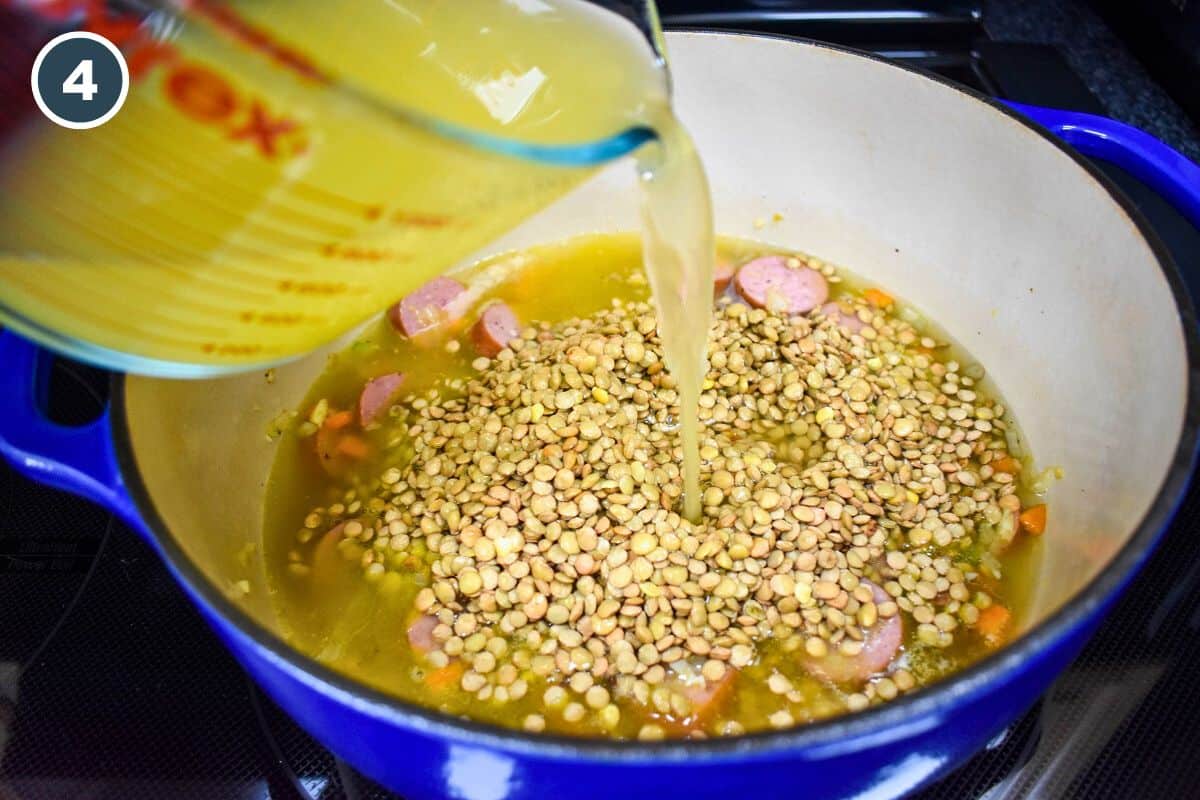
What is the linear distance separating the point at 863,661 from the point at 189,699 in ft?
2.15

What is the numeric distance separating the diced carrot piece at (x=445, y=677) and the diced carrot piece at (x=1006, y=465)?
2.11 feet

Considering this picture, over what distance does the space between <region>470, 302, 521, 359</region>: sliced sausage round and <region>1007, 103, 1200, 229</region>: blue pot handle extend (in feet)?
2.17

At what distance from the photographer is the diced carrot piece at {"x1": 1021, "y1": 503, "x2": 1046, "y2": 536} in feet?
3.65

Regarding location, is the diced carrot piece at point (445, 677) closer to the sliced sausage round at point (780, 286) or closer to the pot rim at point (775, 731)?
the pot rim at point (775, 731)

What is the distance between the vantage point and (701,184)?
3.06 ft

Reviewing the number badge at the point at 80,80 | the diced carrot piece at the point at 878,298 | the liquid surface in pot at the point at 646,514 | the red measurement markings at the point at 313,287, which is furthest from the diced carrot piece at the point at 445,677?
the diced carrot piece at the point at 878,298

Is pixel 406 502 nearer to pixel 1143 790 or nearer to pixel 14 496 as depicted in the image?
pixel 14 496

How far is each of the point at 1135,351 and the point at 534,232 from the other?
2.63ft

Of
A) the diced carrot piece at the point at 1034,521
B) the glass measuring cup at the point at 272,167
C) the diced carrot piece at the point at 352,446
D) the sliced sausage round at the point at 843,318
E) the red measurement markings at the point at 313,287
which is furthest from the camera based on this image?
the sliced sausage round at the point at 843,318

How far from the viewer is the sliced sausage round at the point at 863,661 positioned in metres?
0.99

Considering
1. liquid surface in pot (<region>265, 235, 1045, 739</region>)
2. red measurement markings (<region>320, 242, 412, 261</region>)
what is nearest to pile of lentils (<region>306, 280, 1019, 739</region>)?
liquid surface in pot (<region>265, 235, 1045, 739</region>)

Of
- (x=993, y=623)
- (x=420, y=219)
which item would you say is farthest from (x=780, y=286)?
(x=420, y=219)

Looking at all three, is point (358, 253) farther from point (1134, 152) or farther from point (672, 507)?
point (1134, 152)

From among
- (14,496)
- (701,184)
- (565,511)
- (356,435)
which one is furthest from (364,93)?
(14,496)
